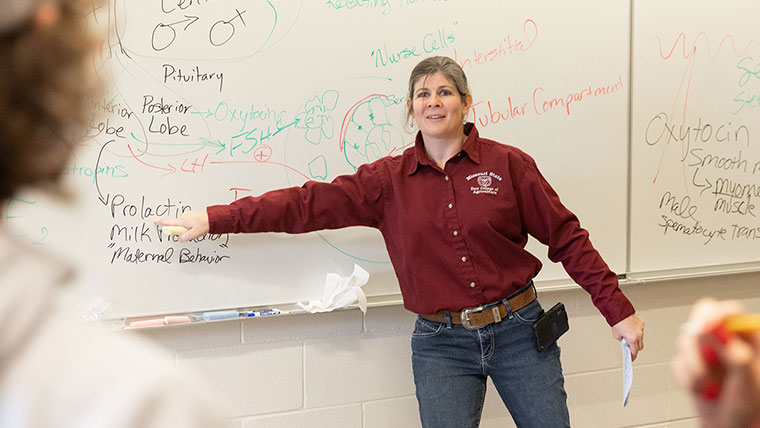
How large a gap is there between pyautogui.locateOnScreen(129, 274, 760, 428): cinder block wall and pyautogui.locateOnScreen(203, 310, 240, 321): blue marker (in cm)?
6

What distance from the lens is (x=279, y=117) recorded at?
2363 mm

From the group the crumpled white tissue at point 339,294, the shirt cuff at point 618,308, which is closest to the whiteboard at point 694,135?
the shirt cuff at point 618,308

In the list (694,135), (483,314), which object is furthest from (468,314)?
(694,135)

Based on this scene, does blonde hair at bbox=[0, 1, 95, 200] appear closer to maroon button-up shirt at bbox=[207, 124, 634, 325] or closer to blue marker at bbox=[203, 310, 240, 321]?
maroon button-up shirt at bbox=[207, 124, 634, 325]

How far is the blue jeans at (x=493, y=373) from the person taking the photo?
219 centimetres

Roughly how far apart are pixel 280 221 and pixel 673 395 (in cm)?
164

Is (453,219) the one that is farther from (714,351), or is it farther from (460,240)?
(714,351)

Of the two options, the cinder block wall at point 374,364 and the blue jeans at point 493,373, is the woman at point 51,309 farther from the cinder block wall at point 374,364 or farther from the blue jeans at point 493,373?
the cinder block wall at point 374,364

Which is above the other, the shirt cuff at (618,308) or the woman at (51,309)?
the woman at (51,309)

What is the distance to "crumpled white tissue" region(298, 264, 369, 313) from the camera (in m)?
2.38

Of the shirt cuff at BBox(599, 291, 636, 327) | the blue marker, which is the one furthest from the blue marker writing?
the shirt cuff at BBox(599, 291, 636, 327)

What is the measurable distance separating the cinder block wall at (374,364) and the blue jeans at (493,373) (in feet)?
1.18

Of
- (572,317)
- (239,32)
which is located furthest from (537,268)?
(239,32)

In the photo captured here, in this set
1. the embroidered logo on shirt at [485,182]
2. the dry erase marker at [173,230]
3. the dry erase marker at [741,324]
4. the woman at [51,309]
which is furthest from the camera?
the embroidered logo on shirt at [485,182]
